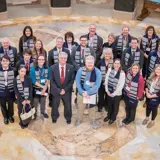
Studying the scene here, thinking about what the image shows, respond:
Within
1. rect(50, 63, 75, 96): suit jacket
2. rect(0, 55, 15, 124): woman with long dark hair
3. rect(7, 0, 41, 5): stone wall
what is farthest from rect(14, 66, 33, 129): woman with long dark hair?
rect(7, 0, 41, 5): stone wall

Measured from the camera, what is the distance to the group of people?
17.6 feet

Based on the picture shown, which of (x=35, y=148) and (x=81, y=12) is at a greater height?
(x=81, y=12)

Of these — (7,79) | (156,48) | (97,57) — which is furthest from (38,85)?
(156,48)

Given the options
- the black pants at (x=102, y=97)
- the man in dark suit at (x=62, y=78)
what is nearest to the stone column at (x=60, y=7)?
the black pants at (x=102, y=97)

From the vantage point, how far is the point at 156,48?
6500 millimetres

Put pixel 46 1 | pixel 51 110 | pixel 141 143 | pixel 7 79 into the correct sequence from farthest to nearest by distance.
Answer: pixel 46 1 < pixel 51 110 < pixel 141 143 < pixel 7 79

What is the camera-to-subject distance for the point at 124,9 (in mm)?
9867

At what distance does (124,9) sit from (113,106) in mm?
4734

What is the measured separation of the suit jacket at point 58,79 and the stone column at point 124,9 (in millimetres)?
4872

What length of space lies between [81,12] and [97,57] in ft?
14.0

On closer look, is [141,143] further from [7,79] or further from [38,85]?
[7,79]

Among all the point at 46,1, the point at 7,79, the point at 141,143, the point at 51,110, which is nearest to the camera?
the point at 7,79

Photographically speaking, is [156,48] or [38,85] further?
[156,48]

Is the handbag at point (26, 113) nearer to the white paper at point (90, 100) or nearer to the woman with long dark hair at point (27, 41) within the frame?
the white paper at point (90, 100)
